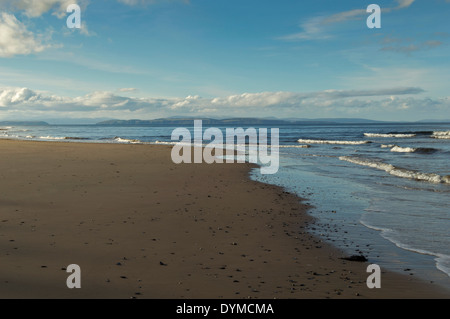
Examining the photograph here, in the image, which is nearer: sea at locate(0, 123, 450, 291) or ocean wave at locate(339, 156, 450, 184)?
sea at locate(0, 123, 450, 291)

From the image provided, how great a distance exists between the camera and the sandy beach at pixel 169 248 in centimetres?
486

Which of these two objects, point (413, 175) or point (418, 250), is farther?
point (413, 175)

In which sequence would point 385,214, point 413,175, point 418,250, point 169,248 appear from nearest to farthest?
1. point 169,248
2. point 418,250
3. point 385,214
4. point 413,175

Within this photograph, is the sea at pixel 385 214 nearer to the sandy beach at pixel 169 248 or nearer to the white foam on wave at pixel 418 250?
the white foam on wave at pixel 418 250

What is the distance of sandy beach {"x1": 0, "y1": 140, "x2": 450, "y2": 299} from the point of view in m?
4.86

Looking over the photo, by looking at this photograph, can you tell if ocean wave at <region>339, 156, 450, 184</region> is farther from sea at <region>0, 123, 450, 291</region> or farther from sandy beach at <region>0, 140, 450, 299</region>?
sandy beach at <region>0, 140, 450, 299</region>

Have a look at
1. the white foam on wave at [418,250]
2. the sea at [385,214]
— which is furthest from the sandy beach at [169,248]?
the white foam on wave at [418,250]

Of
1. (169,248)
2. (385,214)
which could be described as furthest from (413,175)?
(169,248)

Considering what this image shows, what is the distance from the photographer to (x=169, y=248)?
643 centimetres

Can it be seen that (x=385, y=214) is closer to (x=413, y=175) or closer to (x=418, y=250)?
(x=418, y=250)

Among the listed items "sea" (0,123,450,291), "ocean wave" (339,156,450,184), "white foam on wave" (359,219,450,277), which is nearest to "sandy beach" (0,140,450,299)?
"sea" (0,123,450,291)

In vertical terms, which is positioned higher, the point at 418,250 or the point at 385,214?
the point at 385,214

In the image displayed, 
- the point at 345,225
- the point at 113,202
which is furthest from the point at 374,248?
the point at 113,202
